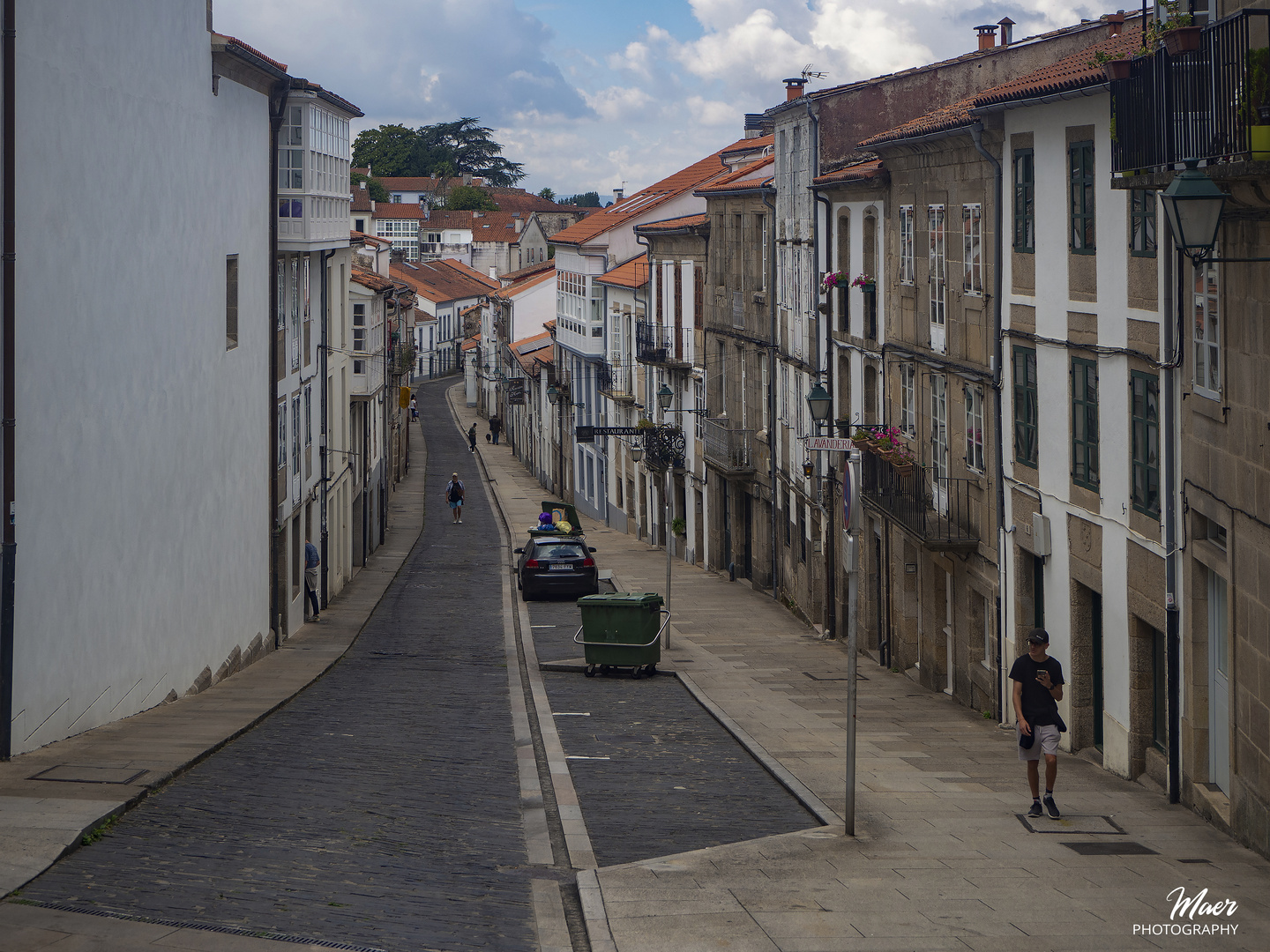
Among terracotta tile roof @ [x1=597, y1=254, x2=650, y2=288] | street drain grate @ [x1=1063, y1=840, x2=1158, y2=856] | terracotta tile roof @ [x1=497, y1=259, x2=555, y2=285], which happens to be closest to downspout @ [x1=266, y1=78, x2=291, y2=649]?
street drain grate @ [x1=1063, y1=840, x2=1158, y2=856]

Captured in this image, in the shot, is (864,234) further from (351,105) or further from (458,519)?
(458,519)

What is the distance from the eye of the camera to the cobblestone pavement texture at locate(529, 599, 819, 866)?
1131 centimetres

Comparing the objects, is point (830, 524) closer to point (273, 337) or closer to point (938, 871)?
point (273, 337)

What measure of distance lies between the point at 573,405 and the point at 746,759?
4564 centimetres

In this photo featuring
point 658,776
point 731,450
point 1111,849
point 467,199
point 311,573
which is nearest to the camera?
point 1111,849

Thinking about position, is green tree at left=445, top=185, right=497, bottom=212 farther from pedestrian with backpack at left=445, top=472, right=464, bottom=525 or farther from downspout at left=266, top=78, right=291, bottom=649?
downspout at left=266, top=78, right=291, bottom=649

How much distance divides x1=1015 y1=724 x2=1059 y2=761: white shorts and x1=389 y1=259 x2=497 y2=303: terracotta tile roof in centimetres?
9723

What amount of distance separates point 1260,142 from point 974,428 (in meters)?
10.6

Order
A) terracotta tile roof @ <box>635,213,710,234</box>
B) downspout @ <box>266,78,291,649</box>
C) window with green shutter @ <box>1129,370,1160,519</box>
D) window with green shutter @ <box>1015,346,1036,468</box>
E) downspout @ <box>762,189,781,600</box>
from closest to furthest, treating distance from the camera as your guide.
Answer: window with green shutter @ <box>1129,370,1160,519</box>
window with green shutter @ <box>1015,346,1036,468</box>
downspout @ <box>266,78,291,649</box>
downspout @ <box>762,189,781,600</box>
terracotta tile roof @ <box>635,213,710,234</box>

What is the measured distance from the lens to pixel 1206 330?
39.8 feet

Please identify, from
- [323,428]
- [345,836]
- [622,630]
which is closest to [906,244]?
[622,630]

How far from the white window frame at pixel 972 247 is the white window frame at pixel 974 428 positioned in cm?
138

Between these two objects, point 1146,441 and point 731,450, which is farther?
point 731,450

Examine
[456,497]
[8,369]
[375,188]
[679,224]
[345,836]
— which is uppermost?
[375,188]
